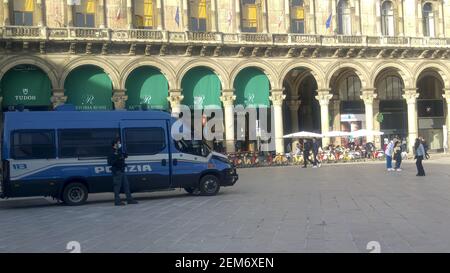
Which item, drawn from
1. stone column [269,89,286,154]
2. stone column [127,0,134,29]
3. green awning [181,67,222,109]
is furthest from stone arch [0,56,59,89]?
stone column [269,89,286,154]

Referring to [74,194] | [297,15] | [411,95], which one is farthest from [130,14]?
[74,194]

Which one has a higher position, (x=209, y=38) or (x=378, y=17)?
(x=378, y=17)

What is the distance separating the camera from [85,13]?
1359 inches

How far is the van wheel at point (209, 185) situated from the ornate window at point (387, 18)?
83.5ft

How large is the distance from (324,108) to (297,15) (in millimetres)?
5840

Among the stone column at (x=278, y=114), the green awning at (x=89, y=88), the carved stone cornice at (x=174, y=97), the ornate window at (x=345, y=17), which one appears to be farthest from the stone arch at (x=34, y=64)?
the ornate window at (x=345, y=17)

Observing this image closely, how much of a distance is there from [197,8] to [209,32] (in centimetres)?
190

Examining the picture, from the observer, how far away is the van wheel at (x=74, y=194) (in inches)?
674

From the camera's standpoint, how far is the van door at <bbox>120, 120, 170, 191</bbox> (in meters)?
18.0

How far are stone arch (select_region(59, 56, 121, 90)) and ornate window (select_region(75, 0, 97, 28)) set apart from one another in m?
2.15

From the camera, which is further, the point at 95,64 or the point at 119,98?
the point at 119,98

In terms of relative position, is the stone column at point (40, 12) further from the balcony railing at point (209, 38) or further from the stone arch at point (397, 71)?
the stone arch at point (397, 71)

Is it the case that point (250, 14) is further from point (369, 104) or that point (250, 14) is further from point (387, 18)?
point (387, 18)
